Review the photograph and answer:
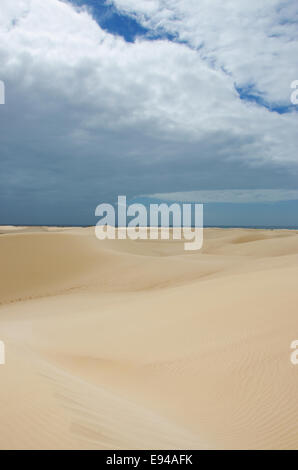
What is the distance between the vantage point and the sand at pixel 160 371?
130 inches

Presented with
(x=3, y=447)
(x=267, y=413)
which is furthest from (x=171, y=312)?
(x=3, y=447)

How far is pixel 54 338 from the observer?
816 centimetres

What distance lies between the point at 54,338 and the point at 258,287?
6216 mm

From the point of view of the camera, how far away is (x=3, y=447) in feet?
8.59

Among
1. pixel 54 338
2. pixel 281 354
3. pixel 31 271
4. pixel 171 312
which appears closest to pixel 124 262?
pixel 31 271

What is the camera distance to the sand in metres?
3.30

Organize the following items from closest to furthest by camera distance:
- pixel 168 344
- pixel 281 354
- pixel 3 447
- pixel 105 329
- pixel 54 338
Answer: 1. pixel 3 447
2. pixel 281 354
3. pixel 168 344
4. pixel 54 338
5. pixel 105 329

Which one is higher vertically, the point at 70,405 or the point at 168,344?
the point at 70,405

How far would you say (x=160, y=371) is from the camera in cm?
598

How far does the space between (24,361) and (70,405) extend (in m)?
1.65

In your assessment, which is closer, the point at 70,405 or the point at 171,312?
the point at 70,405
